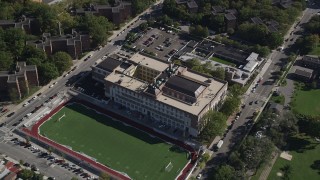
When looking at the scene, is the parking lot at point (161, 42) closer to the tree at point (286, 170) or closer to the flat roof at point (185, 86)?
the flat roof at point (185, 86)

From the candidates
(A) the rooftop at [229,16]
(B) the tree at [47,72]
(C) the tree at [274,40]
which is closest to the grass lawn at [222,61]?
(C) the tree at [274,40]

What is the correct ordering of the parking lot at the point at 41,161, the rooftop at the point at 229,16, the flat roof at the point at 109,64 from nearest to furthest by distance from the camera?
the parking lot at the point at 41,161 → the flat roof at the point at 109,64 → the rooftop at the point at 229,16

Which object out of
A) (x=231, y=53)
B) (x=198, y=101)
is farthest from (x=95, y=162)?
(x=231, y=53)

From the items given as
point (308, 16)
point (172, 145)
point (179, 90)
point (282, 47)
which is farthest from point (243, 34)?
point (172, 145)

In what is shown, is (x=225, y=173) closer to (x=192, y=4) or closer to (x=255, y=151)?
(x=255, y=151)

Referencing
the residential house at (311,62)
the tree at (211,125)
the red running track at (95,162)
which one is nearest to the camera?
the red running track at (95,162)
